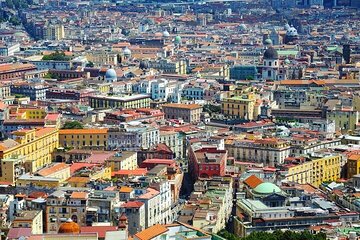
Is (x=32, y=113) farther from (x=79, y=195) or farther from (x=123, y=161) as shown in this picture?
(x=79, y=195)

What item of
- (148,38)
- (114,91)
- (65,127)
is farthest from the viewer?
(148,38)

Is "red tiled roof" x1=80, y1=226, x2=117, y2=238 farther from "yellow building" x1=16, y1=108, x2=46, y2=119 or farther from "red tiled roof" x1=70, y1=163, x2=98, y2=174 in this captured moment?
"yellow building" x1=16, y1=108, x2=46, y2=119

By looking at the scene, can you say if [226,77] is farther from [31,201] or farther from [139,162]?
[31,201]

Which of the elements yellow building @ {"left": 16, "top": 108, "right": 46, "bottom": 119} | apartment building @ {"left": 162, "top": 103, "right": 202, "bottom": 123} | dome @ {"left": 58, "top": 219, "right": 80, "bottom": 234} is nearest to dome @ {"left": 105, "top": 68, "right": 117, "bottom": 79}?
apartment building @ {"left": 162, "top": 103, "right": 202, "bottom": 123}

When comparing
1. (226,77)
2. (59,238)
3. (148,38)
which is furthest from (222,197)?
(148,38)

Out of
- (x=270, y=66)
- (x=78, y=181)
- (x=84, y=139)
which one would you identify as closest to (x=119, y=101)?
(x=84, y=139)
